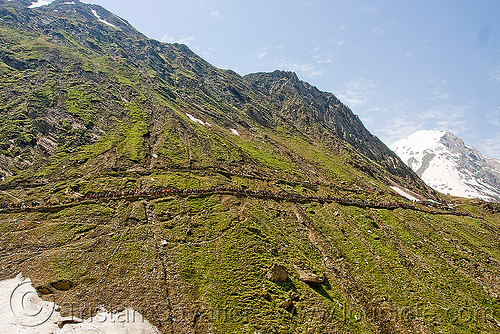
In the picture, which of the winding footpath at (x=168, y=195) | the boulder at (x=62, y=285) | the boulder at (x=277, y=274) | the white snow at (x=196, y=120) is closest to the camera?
the boulder at (x=62, y=285)

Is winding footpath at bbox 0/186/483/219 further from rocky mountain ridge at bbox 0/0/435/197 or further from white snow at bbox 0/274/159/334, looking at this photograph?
white snow at bbox 0/274/159/334

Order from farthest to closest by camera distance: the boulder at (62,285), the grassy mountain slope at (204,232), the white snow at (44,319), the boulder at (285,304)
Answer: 1. the grassy mountain slope at (204,232)
2. the boulder at (285,304)
3. the boulder at (62,285)
4. the white snow at (44,319)

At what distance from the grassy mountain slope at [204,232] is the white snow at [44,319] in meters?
0.93

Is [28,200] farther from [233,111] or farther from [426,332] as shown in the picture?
[233,111]

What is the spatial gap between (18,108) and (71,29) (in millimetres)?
140000

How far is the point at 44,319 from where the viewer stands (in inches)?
838

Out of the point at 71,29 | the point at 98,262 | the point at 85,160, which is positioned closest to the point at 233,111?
the point at 85,160

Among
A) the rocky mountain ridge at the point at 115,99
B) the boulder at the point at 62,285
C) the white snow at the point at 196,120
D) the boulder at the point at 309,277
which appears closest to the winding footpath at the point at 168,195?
the rocky mountain ridge at the point at 115,99

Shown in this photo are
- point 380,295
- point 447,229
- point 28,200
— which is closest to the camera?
point 380,295

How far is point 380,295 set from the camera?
102 ft

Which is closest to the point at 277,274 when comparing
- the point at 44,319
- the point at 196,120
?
the point at 44,319

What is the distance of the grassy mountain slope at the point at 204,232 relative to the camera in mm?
25734

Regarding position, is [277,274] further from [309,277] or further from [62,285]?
[62,285]

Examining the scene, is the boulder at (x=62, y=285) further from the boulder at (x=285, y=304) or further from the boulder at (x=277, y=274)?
the boulder at (x=285, y=304)
